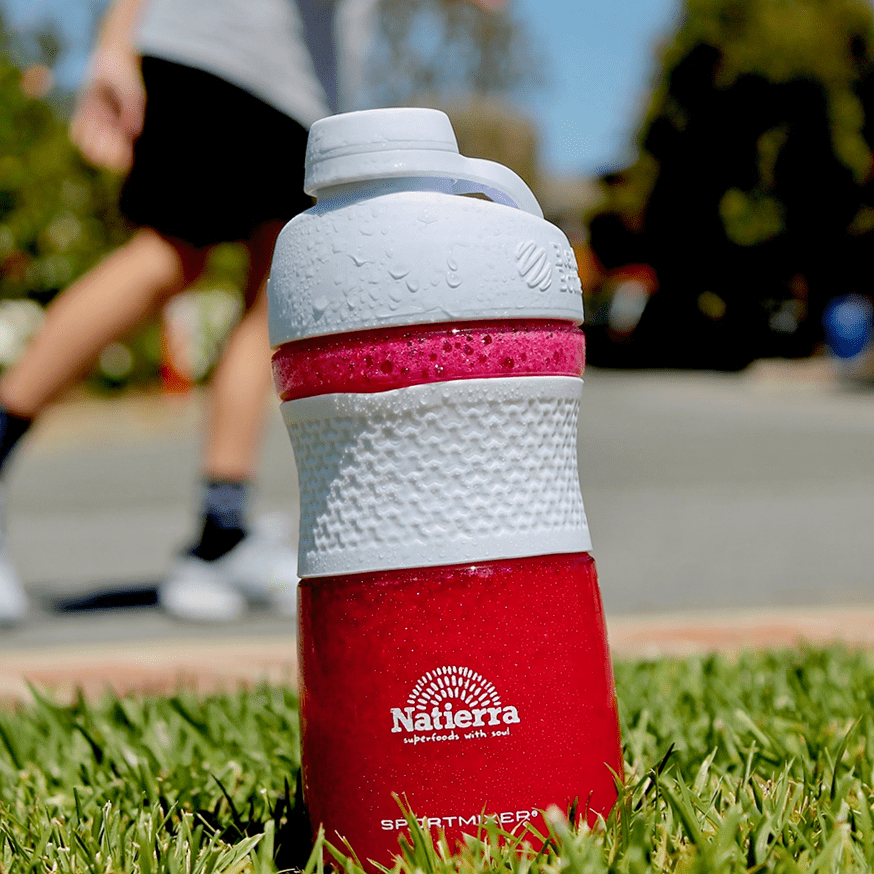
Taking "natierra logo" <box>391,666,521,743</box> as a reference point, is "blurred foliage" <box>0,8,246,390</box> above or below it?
above

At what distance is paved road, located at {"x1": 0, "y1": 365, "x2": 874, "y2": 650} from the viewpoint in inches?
134

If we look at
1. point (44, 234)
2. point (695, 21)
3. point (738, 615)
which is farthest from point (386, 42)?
point (738, 615)

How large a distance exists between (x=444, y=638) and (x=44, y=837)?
49 centimetres

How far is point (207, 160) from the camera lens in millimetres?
3172

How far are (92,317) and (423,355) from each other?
1892mm

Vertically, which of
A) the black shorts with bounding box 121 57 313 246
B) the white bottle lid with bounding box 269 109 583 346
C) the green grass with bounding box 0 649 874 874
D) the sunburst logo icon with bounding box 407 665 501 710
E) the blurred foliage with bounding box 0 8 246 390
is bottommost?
the green grass with bounding box 0 649 874 874

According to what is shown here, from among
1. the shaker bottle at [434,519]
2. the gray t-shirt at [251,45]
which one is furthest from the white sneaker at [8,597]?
the shaker bottle at [434,519]

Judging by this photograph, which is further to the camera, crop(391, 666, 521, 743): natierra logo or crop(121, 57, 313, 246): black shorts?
crop(121, 57, 313, 246): black shorts

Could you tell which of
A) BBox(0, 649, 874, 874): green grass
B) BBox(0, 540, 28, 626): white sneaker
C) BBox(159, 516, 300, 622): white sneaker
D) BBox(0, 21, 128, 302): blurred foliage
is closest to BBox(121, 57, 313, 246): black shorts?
BBox(159, 516, 300, 622): white sneaker

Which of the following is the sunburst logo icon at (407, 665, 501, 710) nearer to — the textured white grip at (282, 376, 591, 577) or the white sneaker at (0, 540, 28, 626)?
the textured white grip at (282, 376, 591, 577)

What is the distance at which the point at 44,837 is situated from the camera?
141cm

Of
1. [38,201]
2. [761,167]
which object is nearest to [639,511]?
[38,201]

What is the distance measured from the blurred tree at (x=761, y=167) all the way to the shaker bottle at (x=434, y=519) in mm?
27864

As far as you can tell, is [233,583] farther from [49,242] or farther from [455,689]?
[49,242]
